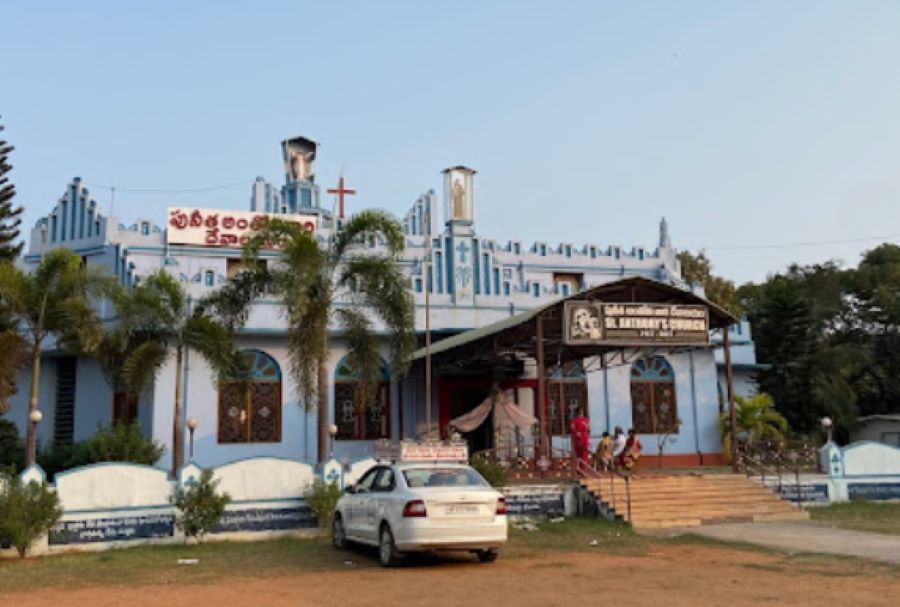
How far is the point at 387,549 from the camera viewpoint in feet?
36.3

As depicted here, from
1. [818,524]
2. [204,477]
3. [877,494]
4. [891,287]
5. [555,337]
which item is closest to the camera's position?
[204,477]

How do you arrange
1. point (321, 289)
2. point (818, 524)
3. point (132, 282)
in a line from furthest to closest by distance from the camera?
point (132, 282), point (321, 289), point (818, 524)

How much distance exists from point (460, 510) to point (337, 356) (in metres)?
13.4

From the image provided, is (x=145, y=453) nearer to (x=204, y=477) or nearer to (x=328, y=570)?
(x=204, y=477)

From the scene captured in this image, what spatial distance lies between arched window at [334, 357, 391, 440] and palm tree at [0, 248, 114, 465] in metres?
6.91

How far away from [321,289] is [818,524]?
10335 millimetres

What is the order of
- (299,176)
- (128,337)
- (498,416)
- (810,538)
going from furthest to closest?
(299,176)
(498,416)
(128,337)
(810,538)

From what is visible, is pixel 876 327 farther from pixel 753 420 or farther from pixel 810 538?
pixel 810 538

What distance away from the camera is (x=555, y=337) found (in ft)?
69.2

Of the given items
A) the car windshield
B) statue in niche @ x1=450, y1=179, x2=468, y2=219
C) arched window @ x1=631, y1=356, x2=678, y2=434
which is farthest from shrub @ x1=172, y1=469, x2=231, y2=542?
arched window @ x1=631, y1=356, x2=678, y2=434

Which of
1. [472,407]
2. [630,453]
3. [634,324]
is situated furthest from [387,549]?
[472,407]

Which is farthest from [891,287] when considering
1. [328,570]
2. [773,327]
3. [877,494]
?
[328,570]

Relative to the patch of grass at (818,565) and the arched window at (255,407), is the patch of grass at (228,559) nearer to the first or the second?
the patch of grass at (818,565)

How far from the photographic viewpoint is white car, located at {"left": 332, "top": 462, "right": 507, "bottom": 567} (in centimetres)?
1061
